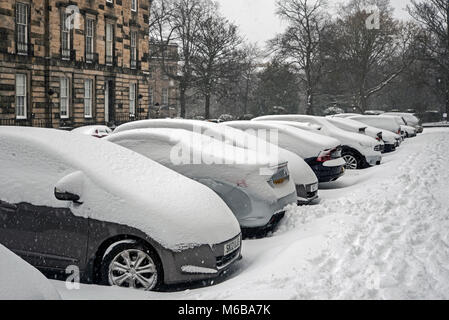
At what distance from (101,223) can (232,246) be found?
1352mm

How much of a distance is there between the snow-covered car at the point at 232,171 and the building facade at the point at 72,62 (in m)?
24.1

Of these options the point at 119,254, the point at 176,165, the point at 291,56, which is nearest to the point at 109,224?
the point at 119,254

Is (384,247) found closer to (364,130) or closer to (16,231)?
(16,231)

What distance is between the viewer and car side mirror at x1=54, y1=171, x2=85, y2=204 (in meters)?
4.65

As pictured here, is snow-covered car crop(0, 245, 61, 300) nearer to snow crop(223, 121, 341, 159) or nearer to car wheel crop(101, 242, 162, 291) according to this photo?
car wheel crop(101, 242, 162, 291)

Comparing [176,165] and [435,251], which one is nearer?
[435,251]

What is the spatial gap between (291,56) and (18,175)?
44908 mm

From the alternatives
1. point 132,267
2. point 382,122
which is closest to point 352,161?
point 132,267

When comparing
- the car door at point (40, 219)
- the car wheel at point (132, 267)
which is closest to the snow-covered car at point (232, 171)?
the car wheel at point (132, 267)

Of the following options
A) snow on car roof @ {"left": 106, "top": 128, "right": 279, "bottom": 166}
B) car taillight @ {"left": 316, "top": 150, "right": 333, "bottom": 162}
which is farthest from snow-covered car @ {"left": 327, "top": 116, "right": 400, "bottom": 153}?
snow on car roof @ {"left": 106, "top": 128, "right": 279, "bottom": 166}

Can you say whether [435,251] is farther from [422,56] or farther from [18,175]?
[422,56]
